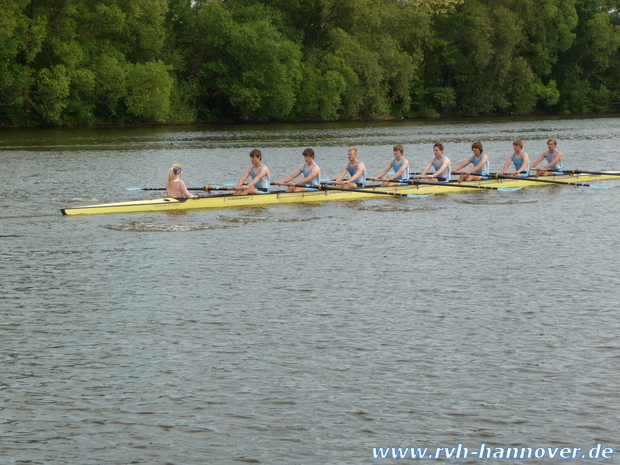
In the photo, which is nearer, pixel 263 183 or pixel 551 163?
pixel 263 183

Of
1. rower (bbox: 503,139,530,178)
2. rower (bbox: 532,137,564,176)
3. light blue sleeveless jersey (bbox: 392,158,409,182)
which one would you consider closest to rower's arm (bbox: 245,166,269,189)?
light blue sleeveless jersey (bbox: 392,158,409,182)

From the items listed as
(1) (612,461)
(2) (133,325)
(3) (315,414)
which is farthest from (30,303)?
(1) (612,461)

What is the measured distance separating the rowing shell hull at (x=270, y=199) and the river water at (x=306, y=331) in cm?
25

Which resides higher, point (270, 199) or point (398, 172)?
point (398, 172)

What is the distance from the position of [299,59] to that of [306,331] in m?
59.3

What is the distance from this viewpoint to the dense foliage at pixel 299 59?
5547 cm

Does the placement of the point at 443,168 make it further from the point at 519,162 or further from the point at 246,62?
the point at 246,62

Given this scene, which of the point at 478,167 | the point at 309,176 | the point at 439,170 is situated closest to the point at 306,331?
the point at 309,176

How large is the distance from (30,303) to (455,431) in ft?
21.9

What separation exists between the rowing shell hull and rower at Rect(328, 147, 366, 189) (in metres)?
0.22

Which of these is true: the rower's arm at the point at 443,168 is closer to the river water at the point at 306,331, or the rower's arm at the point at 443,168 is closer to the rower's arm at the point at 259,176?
the river water at the point at 306,331

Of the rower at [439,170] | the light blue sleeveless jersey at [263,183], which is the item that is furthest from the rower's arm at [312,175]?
the rower at [439,170]

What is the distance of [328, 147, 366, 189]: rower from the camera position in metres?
22.7

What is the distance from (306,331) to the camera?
1082 cm
